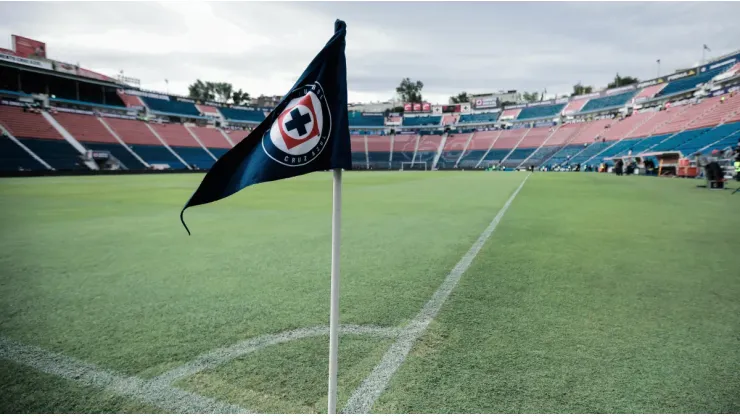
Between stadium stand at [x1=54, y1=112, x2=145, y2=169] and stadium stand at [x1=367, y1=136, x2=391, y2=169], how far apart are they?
38417 millimetres

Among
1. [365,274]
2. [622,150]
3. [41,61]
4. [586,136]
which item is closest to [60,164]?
[41,61]

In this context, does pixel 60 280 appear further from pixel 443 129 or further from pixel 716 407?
pixel 443 129

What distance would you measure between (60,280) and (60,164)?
4158 centimetres

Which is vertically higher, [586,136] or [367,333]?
[586,136]

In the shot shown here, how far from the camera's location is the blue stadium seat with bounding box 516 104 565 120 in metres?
66.1

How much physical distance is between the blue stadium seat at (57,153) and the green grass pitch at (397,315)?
37626mm

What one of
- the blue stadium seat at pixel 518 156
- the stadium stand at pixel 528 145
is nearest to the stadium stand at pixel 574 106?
the stadium stand at pixel 528 145

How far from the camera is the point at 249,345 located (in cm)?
256

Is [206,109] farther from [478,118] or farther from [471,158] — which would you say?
[478,118]

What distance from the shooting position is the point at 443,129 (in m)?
77.1

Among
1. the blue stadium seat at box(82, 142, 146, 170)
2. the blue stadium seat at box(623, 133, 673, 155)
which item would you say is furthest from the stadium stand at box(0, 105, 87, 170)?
the blue stadium seat at box(623, 133, 673, 155)

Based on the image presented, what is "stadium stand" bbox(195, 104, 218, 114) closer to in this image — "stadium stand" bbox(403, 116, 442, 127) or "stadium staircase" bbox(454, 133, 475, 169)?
"stadium stand" bbox(403, 116, 442, 127)

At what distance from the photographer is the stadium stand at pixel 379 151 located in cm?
7050

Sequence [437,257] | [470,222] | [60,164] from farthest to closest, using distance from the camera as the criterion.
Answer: [60,164]
[470,222]
[437,257]
